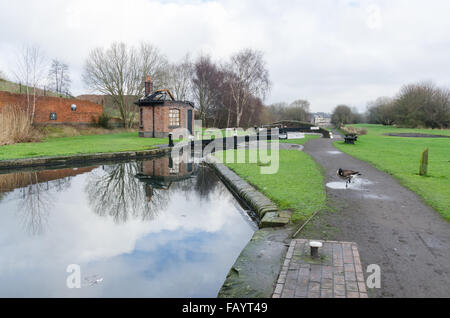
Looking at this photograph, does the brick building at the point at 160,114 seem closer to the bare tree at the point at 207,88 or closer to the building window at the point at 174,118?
the building window at the point at 174,118

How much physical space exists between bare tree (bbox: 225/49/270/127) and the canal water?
95.8ft

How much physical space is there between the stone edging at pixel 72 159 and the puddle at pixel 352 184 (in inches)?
433

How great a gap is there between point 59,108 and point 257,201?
28.3m

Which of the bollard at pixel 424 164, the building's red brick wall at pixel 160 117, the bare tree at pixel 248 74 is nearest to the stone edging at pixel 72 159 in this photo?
the building's red brick wall at pixel 160 117

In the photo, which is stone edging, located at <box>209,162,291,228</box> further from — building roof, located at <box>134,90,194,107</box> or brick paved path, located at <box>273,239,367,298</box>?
building roof, located at <box>134,90,194,107</box>

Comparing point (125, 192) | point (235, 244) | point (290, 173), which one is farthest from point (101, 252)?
point (290, 173)

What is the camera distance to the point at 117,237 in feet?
18.6

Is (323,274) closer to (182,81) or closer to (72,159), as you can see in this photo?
(72,159)

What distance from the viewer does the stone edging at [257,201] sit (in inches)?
222

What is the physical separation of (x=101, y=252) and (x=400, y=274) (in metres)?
4.41

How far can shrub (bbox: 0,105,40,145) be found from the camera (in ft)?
56.7

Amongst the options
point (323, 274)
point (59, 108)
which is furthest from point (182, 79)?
point (323, 274)

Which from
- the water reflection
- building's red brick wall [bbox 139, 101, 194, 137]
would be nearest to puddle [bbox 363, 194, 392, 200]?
the water reflection

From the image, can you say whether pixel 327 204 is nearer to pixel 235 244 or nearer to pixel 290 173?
pixel 235 244
